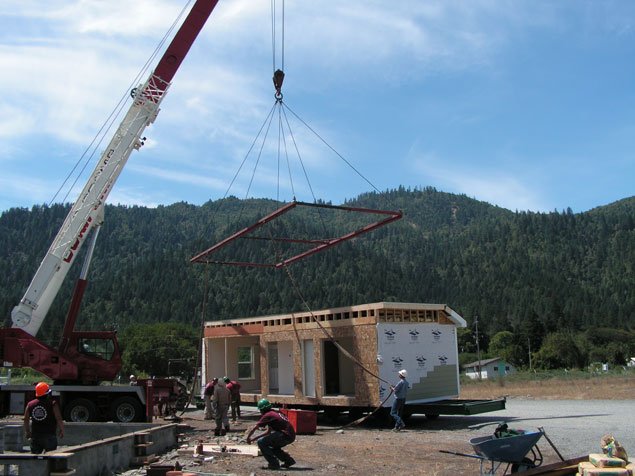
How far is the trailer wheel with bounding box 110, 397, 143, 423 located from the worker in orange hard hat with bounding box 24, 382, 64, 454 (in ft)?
30.4

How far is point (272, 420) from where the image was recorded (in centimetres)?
1098

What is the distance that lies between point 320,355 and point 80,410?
715 cm

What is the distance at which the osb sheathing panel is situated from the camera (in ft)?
57.9

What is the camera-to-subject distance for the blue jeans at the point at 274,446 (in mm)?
10820

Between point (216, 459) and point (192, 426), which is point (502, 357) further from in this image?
point (216, 459)

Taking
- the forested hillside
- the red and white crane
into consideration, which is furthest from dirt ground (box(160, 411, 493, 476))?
the forested hillside

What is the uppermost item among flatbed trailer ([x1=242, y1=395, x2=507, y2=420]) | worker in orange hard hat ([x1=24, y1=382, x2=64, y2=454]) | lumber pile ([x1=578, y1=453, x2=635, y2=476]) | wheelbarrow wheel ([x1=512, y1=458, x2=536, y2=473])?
worker in orange hard hat ([x1=24, y1=382, x2=64, y2=454])

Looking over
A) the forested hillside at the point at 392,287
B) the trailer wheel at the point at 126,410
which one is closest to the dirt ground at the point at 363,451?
the trailer wheel at the point at 126,410

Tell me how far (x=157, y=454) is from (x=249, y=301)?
13006cm

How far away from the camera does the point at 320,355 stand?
62.5ft

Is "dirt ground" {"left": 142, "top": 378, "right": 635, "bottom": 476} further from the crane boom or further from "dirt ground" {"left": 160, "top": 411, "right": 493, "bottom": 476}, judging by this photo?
the crane boom

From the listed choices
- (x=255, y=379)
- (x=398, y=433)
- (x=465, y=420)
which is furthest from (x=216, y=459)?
(x=255, y=379)

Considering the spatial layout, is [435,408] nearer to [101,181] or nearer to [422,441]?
[422,441]

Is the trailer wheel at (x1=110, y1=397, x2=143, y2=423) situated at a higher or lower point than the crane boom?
lower
